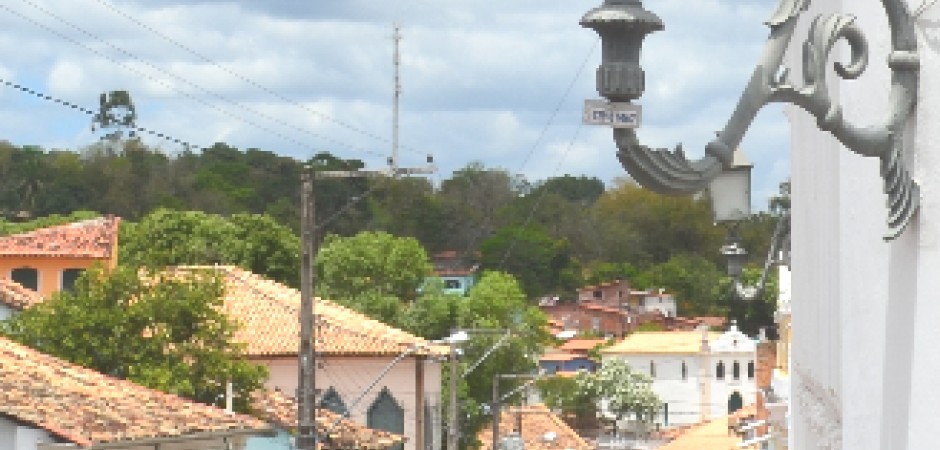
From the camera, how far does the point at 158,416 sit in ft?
67.4

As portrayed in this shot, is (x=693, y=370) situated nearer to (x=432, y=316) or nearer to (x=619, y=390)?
(x=619, y=390)

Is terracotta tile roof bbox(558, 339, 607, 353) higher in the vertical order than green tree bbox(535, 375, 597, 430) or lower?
higher

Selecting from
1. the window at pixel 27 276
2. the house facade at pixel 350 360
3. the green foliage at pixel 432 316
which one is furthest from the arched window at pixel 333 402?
the green foliage at pixel 432 316

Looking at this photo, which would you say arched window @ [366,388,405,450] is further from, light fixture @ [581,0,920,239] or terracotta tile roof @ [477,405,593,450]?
light fixture @ [581,0,920,239]

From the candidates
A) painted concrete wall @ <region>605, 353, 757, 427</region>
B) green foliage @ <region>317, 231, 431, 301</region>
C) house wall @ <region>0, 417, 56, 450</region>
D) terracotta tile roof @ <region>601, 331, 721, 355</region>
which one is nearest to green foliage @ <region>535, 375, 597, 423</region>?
painted concrete wall @ <region>605, 353, 757, 427</region>

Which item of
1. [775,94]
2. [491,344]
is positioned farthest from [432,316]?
[775,94]

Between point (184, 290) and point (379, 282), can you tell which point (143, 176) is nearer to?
point (379, 282)

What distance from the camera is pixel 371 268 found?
5759cm

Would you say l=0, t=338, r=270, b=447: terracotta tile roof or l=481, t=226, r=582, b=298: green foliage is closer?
l=0, t=338, r=270, b=447: terracotta tile roof

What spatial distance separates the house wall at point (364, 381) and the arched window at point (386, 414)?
0.11 m

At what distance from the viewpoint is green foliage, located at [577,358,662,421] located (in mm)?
85062

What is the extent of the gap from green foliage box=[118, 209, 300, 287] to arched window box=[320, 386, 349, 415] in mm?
16493

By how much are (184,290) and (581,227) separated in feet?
290

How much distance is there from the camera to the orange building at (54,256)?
41375 millimetres
